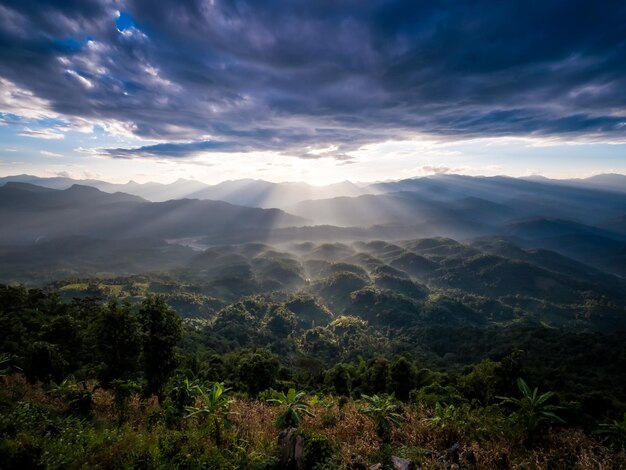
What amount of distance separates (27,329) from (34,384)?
87.5ft

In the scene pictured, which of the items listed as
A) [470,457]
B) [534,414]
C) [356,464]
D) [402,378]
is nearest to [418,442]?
[470,457]

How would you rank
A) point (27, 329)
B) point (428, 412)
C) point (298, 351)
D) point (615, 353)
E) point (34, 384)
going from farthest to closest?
1. point (298, 351)
2. point (615, 353)
3. point (27, 329)
4. point (34, 384)
5. point (428, 412)

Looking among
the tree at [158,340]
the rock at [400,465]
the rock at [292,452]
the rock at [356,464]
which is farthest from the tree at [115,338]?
the rock at [400,465]

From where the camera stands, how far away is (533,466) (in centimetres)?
1031

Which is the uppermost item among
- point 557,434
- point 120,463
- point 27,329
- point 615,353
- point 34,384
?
point 120,463

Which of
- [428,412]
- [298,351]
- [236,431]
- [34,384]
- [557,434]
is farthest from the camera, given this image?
[298,351]

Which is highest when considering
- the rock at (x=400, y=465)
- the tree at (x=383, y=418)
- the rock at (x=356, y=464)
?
the rock at (x=400, y=465)

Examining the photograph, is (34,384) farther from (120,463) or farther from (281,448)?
(281,448)

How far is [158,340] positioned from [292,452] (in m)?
10.5

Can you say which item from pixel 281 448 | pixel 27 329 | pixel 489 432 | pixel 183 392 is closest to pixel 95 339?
pixel 183 392

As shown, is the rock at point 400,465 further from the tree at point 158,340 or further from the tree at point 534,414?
the tree at point 158,340

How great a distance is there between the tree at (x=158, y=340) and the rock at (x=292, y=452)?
9.44 metres

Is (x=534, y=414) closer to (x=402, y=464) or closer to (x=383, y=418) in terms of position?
(x=383, y=418)

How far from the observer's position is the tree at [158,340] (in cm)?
1814
